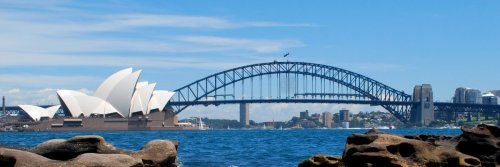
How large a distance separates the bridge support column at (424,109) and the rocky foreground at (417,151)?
444 ft

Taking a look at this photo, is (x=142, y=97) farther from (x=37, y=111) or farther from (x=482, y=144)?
(x=482, y=144)

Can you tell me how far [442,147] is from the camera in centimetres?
1591

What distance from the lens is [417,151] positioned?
1526cm

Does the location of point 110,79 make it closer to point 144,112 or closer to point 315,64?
point 144,112

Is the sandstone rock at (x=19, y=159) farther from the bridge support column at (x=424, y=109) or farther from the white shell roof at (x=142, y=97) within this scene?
the bridge support column at (x=424, y=109)

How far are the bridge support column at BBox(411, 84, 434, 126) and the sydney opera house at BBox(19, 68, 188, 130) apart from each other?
40636 millimetres

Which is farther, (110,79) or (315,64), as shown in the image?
(315,64)

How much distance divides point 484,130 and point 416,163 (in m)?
2.22

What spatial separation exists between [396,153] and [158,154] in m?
4.80

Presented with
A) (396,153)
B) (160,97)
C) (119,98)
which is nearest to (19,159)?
(396,153)

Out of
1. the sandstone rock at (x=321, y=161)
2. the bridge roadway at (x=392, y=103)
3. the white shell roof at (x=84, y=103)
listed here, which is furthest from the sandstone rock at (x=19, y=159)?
the bridge roadway at (x=392, y=103)

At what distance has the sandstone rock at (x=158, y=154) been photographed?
17.3 metres

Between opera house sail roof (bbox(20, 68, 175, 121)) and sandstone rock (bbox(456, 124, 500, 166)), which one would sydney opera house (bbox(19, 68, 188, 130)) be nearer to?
opera house sail roof (bbox(20, 68, 175, 121))

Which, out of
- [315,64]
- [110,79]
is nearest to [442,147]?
[110,79]
